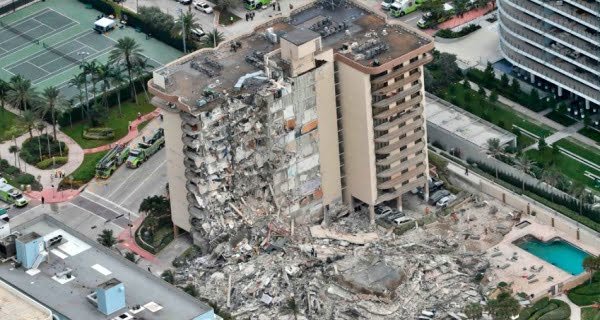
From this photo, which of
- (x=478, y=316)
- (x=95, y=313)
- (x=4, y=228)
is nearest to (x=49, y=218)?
(x=4, y=228)

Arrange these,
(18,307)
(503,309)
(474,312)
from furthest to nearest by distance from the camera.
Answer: (474,312)
(503,309)
(18,307)

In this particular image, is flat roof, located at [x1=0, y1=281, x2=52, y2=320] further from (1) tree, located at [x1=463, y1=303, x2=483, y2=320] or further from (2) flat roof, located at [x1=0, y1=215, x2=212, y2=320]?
(1) tree, located at [x1=463, y1=303, x2=483, y2=320]

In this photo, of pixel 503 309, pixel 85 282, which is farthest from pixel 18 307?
pixel 503 309

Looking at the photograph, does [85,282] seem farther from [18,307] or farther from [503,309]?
[503,309]

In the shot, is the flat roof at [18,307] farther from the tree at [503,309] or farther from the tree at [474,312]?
the tree at [503,309]

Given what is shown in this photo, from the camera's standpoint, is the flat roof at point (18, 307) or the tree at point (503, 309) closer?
the flat roof at point (18, 307)

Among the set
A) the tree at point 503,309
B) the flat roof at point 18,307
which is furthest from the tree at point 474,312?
the flat roof at point 18,307

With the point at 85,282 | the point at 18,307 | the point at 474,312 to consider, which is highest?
the point at 18,307

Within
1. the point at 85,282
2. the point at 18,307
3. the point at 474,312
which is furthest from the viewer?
the point at 474,312
